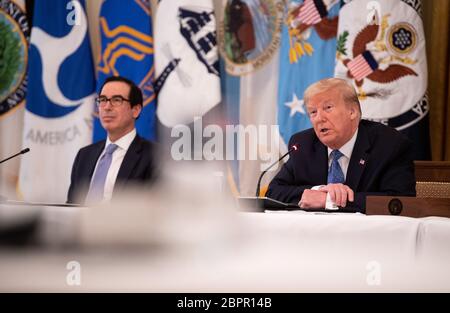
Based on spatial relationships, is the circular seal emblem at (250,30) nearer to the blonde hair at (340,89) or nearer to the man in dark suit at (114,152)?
the man in dark suit at (114,152)

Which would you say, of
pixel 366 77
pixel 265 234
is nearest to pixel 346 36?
pixel 366 77

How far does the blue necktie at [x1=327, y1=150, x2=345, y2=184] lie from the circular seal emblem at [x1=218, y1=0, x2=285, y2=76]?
5.97 feet

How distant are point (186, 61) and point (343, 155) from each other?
177cm

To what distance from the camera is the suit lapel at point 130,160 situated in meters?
2.62

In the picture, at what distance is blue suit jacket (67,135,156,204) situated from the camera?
261cm

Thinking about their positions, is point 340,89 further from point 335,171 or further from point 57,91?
point 57,91

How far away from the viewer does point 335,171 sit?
2494mm

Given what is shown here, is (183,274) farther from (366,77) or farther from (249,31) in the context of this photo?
(249,31)

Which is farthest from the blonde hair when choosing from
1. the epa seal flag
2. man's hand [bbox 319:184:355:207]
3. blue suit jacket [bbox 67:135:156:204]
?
the epa seal flag

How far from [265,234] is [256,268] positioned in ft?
0.39

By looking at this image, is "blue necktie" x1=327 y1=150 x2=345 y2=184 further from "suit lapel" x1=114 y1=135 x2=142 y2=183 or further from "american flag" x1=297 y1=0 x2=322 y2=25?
"american flag" x1=297 y1=0 x2=322 y2=25

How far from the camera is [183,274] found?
2.83 feet

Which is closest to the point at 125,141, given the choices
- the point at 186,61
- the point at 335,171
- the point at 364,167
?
the point at 335,171

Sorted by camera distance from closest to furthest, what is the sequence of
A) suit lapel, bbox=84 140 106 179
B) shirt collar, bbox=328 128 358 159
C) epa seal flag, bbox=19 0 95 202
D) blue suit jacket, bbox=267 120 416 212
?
blue suit jacket, bbox=267 120 416 212
shirt collar, bbox=328 128 358 159
suit lapel, bbox=84 140 106 179
epa seal flag, bbox=19 0 95 202
